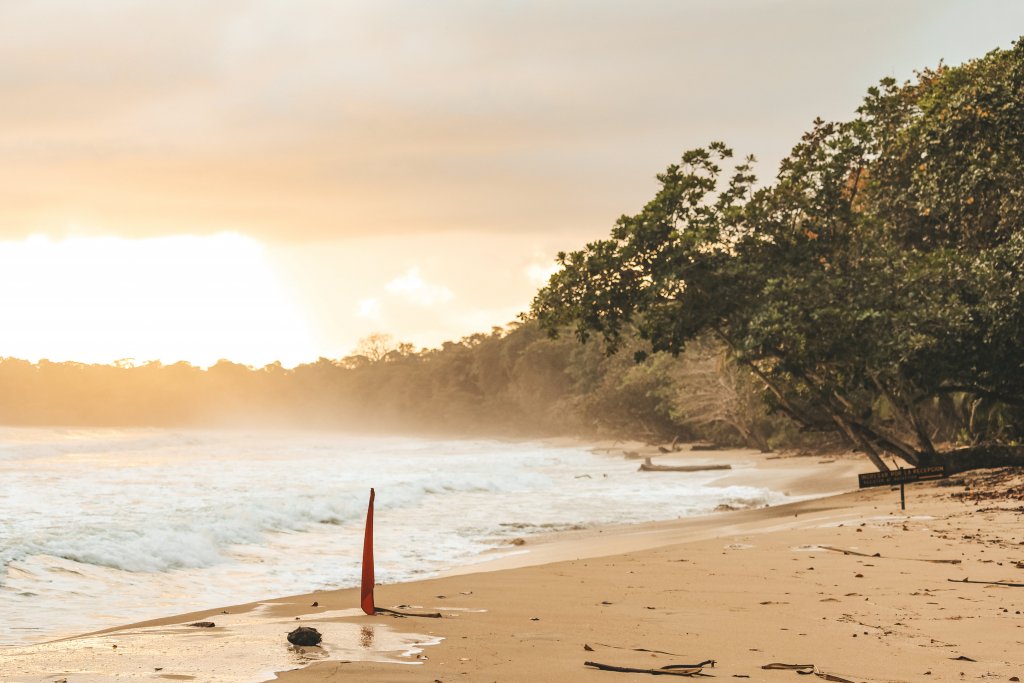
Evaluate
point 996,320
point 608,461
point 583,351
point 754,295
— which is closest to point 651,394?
point 608,461

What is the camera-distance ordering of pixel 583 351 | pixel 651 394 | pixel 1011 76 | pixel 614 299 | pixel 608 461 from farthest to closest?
pixel 583 351, pixel 651 394, pixel 608 461, pixel 614 299, pixel 1011 76

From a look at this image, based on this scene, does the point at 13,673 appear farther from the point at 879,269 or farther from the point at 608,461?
the point at 608,461

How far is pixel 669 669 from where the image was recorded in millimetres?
5012

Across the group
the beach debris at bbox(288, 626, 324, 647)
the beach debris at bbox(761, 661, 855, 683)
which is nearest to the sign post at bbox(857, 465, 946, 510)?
the beach debris at bbox(761, 661, 855, 683)

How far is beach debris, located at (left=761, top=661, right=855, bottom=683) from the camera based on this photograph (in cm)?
474

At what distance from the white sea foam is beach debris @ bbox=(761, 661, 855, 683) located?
5472mm

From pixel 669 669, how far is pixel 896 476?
10.9 m

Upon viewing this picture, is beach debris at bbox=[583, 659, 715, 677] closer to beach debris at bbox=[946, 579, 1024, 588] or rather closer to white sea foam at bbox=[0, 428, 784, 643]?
beach debris at bbox=[946, 579, 1024, 588]

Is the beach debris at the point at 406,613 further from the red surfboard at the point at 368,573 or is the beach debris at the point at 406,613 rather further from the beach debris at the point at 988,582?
the beach debris at the point at 988,582

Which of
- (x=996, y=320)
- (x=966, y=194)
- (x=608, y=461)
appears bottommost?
(x=608, y=461)

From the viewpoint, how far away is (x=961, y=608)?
6.61m

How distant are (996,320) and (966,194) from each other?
8.13 ft

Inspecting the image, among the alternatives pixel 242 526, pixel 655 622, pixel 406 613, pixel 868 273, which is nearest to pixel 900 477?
pixel 868 273

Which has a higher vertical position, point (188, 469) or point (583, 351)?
point (583, 351)
